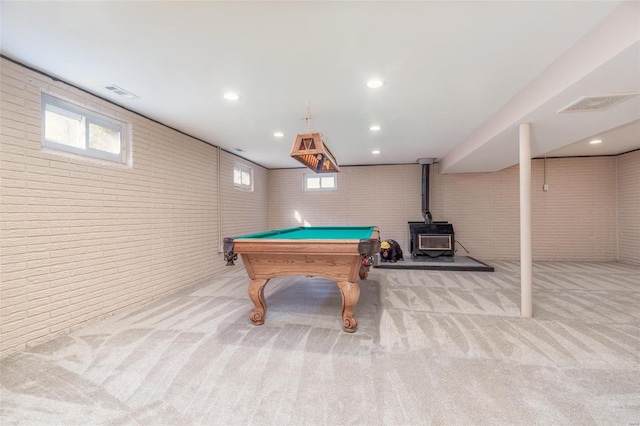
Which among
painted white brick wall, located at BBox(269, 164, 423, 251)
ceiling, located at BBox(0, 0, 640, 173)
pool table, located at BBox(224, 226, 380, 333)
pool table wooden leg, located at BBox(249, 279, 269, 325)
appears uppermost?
ceiling, located at BBox(0, 0, 640, 173)

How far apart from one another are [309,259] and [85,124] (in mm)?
2823

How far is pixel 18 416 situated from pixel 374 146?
5404mm

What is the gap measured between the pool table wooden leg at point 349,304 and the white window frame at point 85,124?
303 centimetres

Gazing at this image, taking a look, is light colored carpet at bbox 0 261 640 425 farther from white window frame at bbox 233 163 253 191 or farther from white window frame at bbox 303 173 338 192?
white window frame at bbox 303 173 338 192

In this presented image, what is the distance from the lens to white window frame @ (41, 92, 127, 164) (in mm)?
2629

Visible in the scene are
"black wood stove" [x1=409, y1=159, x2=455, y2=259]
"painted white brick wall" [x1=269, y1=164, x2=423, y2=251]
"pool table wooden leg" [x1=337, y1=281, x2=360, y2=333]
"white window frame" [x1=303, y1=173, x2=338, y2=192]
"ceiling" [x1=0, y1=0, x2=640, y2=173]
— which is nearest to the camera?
"ceiling" [x1=0, y1=0, x2=640, y2=173]

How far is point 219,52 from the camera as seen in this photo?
2246 millimetres

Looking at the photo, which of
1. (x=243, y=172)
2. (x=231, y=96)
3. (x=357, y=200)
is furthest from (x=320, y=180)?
(x=231, y=96)

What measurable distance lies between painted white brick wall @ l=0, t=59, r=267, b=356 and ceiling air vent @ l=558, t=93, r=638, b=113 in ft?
16.0

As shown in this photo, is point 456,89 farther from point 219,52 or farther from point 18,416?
point 18,416

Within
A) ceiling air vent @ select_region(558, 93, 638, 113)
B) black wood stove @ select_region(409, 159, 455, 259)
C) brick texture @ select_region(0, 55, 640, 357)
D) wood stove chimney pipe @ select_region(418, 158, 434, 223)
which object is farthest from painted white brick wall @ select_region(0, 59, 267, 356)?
wood stove chimney pipe @ select_region(418, 158, 434, 223)

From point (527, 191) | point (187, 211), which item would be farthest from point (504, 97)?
point (187, 211)

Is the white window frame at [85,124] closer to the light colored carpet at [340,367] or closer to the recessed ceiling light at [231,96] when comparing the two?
the recessed ceiling light at [231,96]

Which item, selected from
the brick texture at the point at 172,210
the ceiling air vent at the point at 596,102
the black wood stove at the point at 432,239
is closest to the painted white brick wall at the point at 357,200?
the brick texture at the point at 172,210
